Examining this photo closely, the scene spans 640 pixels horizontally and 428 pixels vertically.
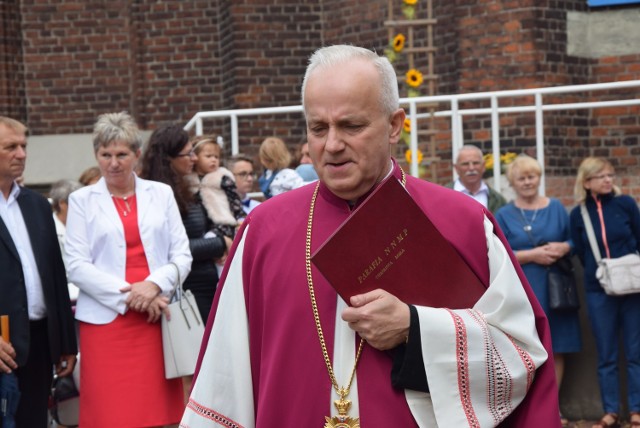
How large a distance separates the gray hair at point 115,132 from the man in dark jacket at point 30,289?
0.40m

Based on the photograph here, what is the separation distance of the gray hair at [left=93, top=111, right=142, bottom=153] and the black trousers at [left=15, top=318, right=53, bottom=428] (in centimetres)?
102

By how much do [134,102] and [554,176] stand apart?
5.09 meters

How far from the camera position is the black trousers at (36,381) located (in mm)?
6195

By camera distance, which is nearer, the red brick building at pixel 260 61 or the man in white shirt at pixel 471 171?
the man in white shirt at pixel 471 171

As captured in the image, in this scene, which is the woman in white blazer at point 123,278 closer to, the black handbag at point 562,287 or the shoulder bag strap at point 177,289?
the shoulder bag strap at point 177,289

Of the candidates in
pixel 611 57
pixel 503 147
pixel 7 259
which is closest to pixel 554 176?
pixel 503 147

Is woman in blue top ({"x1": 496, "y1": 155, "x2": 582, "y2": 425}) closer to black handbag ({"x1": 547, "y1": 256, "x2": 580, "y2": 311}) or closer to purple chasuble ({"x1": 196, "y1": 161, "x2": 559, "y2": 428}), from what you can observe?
black handbag ({"x1": 547, "y1": 256, "x2": 580, "y2": 311})

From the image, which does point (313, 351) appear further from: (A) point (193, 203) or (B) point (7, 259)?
(A) point (193, 203)

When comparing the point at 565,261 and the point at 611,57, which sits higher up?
the point at 611,57

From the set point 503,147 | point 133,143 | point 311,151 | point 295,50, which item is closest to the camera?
point 311,151

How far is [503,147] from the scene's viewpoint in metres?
11.5

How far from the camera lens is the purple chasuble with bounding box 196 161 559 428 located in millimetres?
3461

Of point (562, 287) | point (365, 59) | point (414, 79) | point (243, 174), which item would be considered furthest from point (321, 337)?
point (414, 79)

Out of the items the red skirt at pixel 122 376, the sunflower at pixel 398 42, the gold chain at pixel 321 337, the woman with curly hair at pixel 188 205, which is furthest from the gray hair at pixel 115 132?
the sunflower at pixel 398 42
